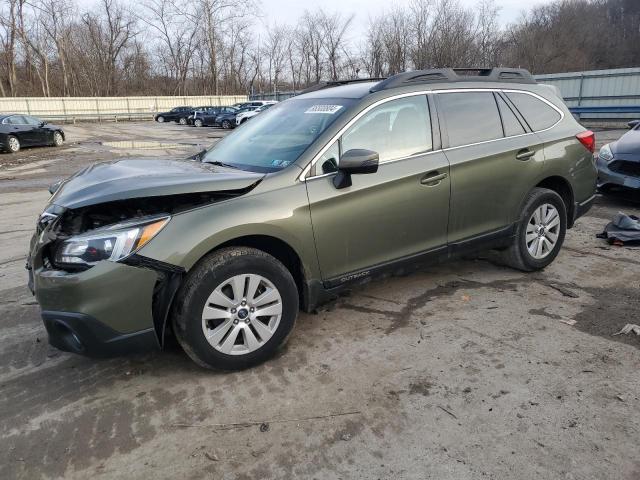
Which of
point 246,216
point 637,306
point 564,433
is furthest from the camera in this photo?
point 637,306

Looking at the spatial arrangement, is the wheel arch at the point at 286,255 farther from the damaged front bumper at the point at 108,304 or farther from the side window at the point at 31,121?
the side window at the point at 31,121

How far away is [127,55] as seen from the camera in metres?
65.2

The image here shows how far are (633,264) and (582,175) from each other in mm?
1065

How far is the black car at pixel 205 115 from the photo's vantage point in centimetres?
3709

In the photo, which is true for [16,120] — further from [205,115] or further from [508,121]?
[508,121]

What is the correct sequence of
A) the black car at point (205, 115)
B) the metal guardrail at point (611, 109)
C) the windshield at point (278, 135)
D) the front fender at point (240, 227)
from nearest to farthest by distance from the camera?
1. the front fender at point (240, 227)
2. the windshield at point (278, 135)
3. the metal guardrail at point (611, 109)
4. the black car at point (205, 115)

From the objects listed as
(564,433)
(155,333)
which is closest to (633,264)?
(564,433)

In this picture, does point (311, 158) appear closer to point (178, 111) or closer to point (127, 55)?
point (178, 111)

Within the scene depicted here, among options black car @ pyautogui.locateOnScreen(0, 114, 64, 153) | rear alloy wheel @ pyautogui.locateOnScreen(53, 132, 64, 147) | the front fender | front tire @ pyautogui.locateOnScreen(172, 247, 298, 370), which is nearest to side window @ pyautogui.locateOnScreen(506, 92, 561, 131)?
the front fender

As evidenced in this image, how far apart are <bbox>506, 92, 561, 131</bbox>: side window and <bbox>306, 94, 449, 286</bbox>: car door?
1.22 m

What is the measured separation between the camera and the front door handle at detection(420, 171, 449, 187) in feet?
12.6

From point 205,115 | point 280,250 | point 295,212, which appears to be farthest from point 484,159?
point 205,115

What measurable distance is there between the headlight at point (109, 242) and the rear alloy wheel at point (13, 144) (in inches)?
772

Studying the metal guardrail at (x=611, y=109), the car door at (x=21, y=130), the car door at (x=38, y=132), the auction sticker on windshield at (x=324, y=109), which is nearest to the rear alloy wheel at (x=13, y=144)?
the car door at (x=21, y=130)
